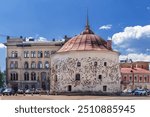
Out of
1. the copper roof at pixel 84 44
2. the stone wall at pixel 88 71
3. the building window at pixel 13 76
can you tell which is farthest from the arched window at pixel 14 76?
the copper roof at pixel 84 44

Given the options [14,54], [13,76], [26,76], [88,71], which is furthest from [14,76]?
[88,71]

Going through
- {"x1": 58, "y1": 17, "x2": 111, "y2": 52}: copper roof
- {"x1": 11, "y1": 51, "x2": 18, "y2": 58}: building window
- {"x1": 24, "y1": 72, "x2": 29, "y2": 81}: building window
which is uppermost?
{"x1": 58, "y1": 17, "x2": 111, "y2": 52}: copper roof

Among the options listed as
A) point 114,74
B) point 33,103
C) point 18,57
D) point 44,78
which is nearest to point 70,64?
point 114,74

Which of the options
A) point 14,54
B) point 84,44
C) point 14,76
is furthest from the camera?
point 14,76

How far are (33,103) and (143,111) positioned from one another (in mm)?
2059

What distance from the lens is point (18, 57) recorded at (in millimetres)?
26312

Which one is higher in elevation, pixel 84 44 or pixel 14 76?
pixel 84 44

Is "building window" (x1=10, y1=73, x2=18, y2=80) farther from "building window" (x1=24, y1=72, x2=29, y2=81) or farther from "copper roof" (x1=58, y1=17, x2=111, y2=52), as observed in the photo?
"copper roof" (x1=58, y1=17, x2=111, y2=52)

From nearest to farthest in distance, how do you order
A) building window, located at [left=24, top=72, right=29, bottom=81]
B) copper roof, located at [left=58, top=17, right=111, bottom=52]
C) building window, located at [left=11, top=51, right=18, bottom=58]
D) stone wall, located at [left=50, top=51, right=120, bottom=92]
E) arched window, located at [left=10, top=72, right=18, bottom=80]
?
copper roof, located at [left=58, top=17, right=111, bottom=52] < stone wall, located at [left=50, top=51, right=120, bottom=92] < building window, located at [left=11, top=51, right=18, bottom=58] < arched window, located at [left=10, top=72, right=18, bottom=80] < building window, located at [left=24, top=72, right=29, bottom=81]

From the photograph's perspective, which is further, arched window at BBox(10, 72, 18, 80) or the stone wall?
arched window at BBox(10, 72, 18, 80)

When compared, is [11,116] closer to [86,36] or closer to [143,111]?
[143,111]

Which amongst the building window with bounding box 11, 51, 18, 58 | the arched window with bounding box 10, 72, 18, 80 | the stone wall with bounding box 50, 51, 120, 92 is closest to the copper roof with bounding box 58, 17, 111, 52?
the stone wall with bounding box 50, 51, 120, 92

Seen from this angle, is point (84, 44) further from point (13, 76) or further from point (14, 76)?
point (13, 76)

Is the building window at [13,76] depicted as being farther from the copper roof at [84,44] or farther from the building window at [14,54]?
the copper roof at [84,44]
